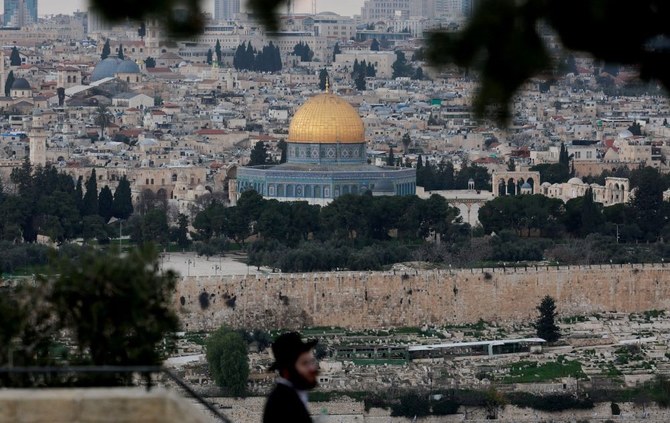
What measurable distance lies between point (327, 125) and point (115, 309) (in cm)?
4781

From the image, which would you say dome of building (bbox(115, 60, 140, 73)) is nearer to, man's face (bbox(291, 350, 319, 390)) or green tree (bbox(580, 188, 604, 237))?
green tree (bbox(580, 188, 604, 237))

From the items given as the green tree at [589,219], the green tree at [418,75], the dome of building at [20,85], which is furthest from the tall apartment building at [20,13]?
the green tree at [589,219]

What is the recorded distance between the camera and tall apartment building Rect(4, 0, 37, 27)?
185 metres

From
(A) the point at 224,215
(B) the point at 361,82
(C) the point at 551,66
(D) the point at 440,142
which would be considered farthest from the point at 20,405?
(B) the point at 361,82

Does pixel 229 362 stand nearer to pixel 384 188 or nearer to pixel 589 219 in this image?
pixel 589 219

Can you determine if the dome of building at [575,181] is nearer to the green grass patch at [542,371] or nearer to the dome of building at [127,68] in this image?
the green grass patch at [542,371]

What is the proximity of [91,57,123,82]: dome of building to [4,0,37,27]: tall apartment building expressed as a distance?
59.8 metres

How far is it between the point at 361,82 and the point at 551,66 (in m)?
115

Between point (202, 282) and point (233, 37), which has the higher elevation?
point (233, 37)

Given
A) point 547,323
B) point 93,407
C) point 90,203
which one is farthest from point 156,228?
point 93,407

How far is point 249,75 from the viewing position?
131 metres

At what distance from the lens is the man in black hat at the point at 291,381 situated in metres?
11.8

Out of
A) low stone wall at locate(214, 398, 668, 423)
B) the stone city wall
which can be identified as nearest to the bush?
low stone wall at locate(214, 398, 668, 423)

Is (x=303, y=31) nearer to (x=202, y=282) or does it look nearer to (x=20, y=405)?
(x=202, y=282)
